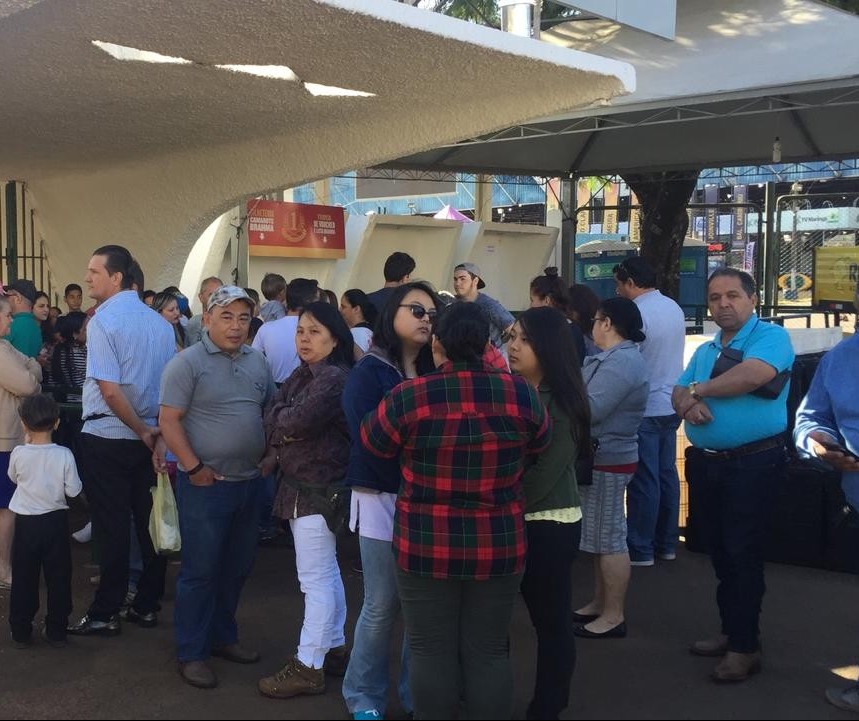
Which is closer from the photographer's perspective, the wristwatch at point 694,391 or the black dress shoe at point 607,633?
the wristwatch at point 694,391

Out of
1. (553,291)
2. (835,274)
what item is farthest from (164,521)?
(835,274)

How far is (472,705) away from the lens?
342 centimetres

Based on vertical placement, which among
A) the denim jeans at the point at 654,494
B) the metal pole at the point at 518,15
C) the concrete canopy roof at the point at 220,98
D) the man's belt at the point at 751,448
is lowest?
the denim jeans at the point at 654,494

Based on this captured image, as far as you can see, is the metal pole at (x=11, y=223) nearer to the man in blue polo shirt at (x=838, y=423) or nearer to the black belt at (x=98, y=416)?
the black belt at (x=98, y=416)

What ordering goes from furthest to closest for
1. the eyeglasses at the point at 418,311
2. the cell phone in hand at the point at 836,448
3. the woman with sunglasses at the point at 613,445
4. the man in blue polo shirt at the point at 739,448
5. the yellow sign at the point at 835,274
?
1. the yellow sign at the point at 835,274
2. the woman with sunglasses at the point at 613,445
3. the man in blue polo shirt at the point at 739,448
4. the cell phone in hand at the point at 836,448
5. the eyeglasses at the point at 418,311

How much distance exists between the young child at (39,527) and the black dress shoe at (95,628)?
0.34 feet

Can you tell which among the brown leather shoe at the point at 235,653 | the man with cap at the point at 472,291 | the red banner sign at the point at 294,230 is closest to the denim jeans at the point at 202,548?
the brown leather shoe at the point at 235,653

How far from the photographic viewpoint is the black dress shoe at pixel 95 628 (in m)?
4.97

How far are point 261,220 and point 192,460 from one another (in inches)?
432

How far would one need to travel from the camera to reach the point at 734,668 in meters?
4.39

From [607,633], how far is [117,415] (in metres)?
2.69

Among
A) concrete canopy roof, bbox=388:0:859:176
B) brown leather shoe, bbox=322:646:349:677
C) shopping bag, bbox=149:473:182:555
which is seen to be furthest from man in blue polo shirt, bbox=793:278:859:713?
concrete canopy roof, bbox=388:0:859:176

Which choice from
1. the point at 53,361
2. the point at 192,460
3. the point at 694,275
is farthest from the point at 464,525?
the point at 694,275

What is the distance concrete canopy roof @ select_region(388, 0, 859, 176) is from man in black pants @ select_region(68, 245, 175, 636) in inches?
282
